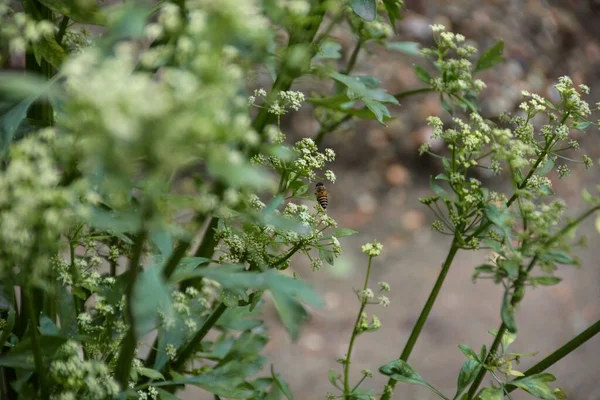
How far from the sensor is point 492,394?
623 millimetres

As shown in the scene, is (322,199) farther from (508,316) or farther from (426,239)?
(426,239)

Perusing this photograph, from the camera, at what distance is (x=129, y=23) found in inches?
15.5

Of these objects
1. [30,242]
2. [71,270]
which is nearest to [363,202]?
[71,270]

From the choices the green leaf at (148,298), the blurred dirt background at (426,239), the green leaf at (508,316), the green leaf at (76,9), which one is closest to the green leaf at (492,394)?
the green leaf at (508,316)

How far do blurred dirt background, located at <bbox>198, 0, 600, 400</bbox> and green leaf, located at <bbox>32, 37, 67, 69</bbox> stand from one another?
1105 mm

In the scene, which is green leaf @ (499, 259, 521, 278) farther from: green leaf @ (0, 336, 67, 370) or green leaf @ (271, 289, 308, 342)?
green leaf @ (0, 336, 67, 370)

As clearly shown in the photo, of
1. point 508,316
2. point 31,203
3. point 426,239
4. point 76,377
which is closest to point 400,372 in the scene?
point 508,316

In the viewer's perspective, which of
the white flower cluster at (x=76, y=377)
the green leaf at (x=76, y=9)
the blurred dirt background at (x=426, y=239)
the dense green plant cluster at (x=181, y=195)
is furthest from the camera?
the blurred dirt background at (x=426, y=239)

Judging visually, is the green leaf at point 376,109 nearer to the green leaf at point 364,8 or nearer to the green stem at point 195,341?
the green leaf at point 364,8

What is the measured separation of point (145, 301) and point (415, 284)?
5.64 ft

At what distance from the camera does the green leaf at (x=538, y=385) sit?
62 cm

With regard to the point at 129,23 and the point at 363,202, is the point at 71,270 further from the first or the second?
the point at 363,202

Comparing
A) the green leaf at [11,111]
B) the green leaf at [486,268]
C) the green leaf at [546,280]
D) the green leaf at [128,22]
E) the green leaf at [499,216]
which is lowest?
the green leaf at [11,111]

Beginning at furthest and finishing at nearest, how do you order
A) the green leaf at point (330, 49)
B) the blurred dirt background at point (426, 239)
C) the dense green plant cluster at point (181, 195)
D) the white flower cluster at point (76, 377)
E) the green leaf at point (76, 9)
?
1. the blurred dirt background at point (426, 239)
2. the green leaf at point (330, 49)
3. the green leaf at point (76, 9)
4. the white flower cluster at point (76, 377)
5. the dense green plant cluster at point (181, 195)
